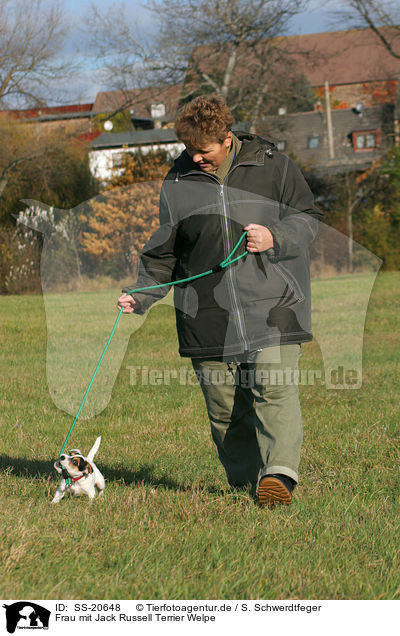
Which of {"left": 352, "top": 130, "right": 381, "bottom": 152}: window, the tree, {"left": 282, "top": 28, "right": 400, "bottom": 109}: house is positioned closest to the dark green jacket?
the tree

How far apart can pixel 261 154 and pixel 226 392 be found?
4.94 feet

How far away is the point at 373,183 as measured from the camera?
1398 inches

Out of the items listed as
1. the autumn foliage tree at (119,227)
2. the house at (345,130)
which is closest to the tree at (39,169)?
the autumn foliage tree at (119,227)

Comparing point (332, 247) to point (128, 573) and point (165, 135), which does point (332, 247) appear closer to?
point (165, 135)

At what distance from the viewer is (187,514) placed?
14.0ft

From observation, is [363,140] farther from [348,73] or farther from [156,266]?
[156,266]

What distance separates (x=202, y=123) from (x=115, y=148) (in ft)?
98.0

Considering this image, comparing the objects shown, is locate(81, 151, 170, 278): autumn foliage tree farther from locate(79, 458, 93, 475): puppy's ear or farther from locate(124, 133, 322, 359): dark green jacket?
locate(79, 458, 93, 475): puppy's ear

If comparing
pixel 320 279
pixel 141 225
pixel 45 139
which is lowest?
pixel 320 279

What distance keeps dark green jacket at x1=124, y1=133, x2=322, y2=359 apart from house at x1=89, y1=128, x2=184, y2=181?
88.1 ft

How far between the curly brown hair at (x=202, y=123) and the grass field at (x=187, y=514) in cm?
216
